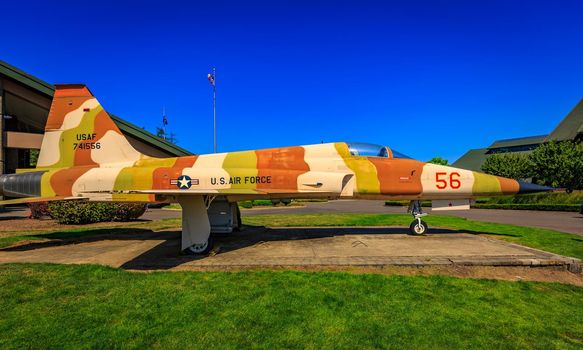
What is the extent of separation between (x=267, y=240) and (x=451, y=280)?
18.4ft

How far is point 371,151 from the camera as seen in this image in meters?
9.80

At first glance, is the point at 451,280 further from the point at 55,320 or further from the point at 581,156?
the point at 581,156

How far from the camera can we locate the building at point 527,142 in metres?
50.5

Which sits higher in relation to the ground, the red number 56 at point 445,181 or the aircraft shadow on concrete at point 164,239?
the red number 56 at point 445,181

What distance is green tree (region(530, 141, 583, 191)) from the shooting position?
34625 millimetres

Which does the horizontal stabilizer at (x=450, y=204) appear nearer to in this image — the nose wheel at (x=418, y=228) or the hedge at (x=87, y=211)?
the nose wheel at (x=418, y=228)

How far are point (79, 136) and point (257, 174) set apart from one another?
6550 mm

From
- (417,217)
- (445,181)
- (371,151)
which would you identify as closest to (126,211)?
(371,151)

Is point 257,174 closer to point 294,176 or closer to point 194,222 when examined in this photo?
point 294,176

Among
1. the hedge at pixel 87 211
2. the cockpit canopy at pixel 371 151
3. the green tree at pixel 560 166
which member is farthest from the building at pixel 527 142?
the hedge at pixel 87 211

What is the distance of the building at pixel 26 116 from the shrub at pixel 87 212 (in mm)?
16233

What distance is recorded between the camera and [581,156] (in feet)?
115

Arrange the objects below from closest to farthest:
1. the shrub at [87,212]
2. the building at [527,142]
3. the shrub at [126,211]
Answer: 1. the shrub at [87,212]
2. the shrub at [126,211]
3. the building at [527,142]

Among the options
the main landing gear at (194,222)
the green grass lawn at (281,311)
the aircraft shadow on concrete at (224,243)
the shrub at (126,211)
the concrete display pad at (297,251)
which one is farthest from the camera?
the shrub at (126,211)
